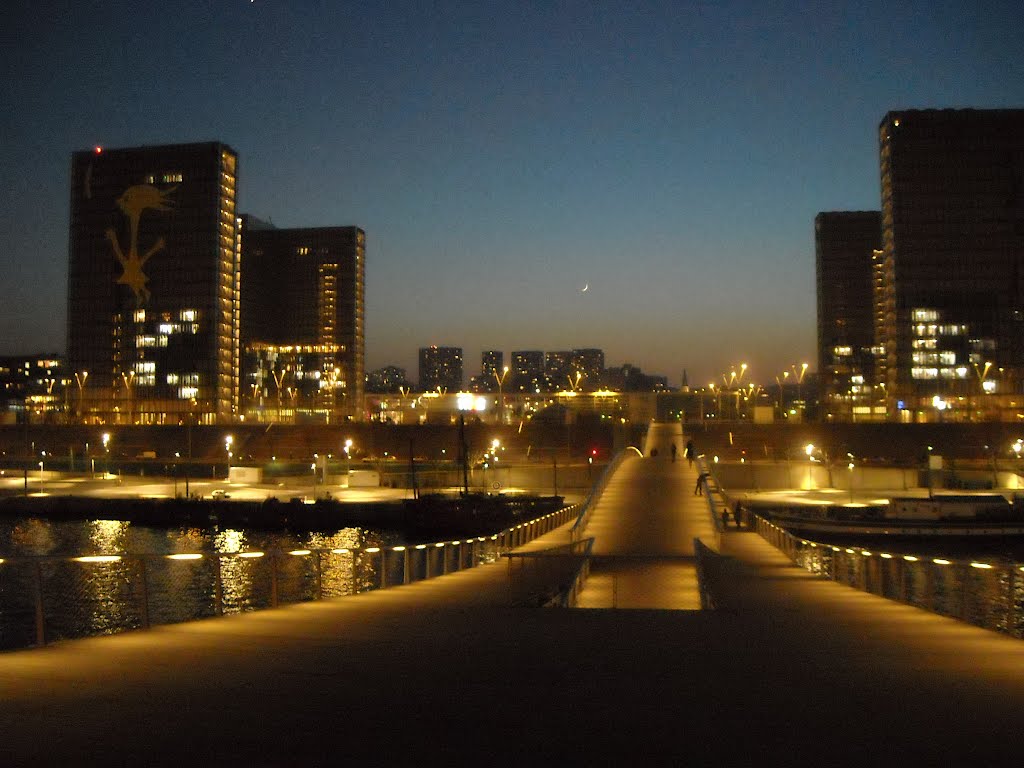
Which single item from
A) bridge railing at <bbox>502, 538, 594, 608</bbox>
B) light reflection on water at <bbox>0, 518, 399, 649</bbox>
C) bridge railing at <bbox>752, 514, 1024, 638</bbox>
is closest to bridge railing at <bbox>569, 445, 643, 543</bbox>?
bridge railing at <bbox>502, 538, 594, 608</bbox>

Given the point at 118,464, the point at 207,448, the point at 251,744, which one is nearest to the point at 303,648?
the point at 251,744

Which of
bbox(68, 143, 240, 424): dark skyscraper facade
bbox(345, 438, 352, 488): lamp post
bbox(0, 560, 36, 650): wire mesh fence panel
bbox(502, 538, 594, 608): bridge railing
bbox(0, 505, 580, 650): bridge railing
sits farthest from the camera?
bbox(68, 143, 240, 424): dark skyscraper facade

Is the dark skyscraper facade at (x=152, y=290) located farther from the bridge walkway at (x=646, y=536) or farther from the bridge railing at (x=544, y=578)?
the bridge railing at (x=544, y=578)

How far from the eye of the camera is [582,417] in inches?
4038

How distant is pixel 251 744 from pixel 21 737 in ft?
3.95

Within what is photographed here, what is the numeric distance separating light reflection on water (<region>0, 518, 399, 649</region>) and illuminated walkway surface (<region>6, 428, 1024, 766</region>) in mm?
2297

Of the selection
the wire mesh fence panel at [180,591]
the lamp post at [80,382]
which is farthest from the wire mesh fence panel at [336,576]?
the lamp post at [80,382]

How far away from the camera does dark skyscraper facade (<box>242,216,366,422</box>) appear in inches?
6102

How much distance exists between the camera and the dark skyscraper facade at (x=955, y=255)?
337 feet

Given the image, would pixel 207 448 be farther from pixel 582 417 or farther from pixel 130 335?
pixel 582 417

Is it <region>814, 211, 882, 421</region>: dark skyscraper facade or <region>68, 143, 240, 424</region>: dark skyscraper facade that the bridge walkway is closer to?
<region>68, 143, 240, 424</region>: dark skyscraper facade

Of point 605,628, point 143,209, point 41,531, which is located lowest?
point 41,531

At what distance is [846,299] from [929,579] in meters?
125

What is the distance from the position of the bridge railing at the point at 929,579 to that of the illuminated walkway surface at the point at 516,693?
2.51 m
